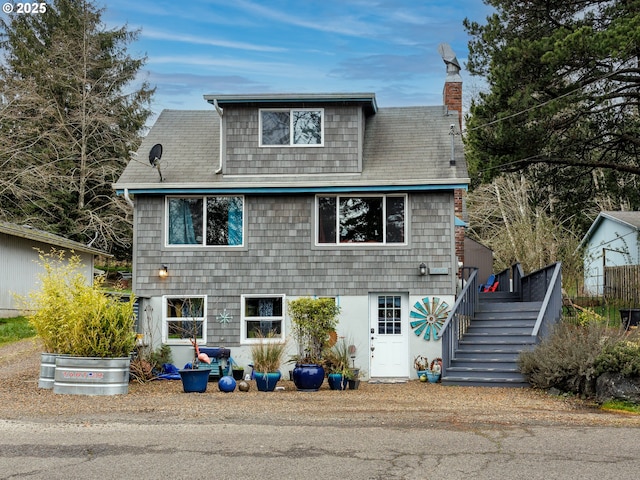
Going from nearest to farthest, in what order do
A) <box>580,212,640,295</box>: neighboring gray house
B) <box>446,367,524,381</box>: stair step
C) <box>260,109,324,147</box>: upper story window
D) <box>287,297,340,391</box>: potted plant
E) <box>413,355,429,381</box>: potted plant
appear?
1. <box>446,367,524,381</box>: stair step
2. <box>287,297,340,391</box>: potted plant
3. <box>413,355,429,381</box>: potted plant
4. <box>260,109,324,147</box>: upper story window
5. <box>580,212,640,295</box>: neighboring gray house

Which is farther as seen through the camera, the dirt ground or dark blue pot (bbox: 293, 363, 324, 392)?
dark blue pot (bbox: 293, 363, 324, 392)

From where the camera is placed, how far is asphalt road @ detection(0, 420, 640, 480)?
26.2 ft

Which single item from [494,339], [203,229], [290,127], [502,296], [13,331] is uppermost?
[290,127]

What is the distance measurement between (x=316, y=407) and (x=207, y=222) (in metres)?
7.60

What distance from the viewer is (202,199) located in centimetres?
1964

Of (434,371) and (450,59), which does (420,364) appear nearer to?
(434,371)

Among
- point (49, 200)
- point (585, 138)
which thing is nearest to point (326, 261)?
point (585, 138)

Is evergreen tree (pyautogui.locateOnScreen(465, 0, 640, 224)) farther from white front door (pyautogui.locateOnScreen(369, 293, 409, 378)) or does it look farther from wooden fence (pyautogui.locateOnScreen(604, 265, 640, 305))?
white front door (pyautogui.locateOnScreen(369, 293, 409, 378))

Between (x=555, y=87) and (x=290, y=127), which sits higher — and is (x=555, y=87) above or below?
above

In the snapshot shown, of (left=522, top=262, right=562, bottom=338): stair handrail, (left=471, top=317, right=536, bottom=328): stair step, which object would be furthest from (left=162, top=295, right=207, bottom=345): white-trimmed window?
(left=522, top=262, right=562, bottom=338): stair handrail

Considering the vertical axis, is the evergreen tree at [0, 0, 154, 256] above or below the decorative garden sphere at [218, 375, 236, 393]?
above

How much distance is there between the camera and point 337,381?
16594 millimetres

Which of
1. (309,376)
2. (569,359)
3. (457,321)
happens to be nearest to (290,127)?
(457,321)

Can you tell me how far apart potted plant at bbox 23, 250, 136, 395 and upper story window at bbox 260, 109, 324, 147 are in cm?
601
